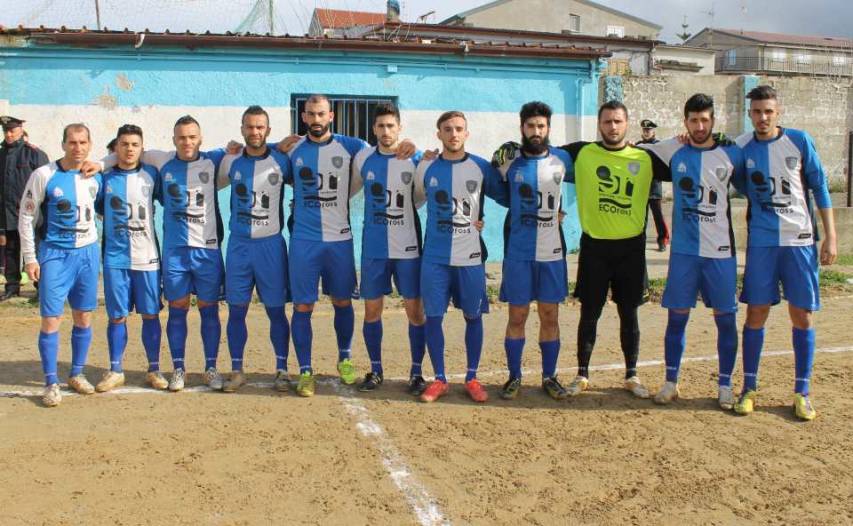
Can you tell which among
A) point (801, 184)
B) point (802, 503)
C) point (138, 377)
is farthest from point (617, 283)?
point (138, 377)

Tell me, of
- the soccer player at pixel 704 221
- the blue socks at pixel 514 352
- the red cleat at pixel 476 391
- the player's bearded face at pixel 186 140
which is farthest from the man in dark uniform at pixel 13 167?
the soccer player at pixel 704 221

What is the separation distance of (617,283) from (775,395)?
1.58 m

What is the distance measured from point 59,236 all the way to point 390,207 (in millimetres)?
2518

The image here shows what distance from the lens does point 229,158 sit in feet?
20.9

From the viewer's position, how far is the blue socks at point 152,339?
252 inches

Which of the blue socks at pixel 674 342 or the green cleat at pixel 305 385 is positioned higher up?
the blue socks at pixel 674 342

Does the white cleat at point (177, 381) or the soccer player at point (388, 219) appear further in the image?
the white cleat at point (177, 381)

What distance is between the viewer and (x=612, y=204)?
5.94 m

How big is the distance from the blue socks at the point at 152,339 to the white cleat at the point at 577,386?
3323 mm

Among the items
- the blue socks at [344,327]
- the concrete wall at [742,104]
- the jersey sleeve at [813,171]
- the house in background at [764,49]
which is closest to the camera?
the jersey sleeve at [813,171]

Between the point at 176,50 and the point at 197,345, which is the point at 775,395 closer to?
the point at 197,345

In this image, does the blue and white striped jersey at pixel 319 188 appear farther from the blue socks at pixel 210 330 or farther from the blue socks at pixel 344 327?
the blue socks at pixel 210 330

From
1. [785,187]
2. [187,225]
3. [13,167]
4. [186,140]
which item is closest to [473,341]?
[187,225]

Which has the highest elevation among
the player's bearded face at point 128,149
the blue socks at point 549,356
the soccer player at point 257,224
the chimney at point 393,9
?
the chimney at point 393,9
